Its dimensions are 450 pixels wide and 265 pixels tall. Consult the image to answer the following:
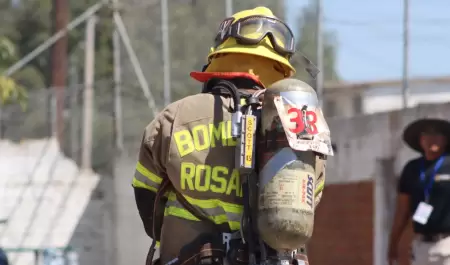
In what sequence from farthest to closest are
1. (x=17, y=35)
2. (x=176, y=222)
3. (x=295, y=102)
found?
(x=17, y=35), (x=176, y=222), (x=295, y=102)

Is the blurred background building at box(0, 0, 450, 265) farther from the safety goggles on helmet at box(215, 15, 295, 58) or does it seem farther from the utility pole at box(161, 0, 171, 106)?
the safety goggles on helmet at box(215, 15, 295, 58)

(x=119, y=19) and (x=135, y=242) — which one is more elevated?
(x=119, y=19)

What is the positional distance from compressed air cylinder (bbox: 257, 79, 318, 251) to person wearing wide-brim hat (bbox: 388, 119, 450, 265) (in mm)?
4361

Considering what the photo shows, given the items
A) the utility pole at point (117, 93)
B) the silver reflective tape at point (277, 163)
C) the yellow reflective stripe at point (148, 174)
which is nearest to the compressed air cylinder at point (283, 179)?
the silver reflective tape at point (277, 163)

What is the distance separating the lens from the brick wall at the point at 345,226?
35.6 feet

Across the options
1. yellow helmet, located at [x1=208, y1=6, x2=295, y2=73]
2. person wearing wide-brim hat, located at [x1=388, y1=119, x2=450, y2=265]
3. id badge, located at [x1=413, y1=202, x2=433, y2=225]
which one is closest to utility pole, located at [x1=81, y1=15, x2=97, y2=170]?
person wearing wide-brim hat, located at [x1=388, y1=119, x2=450, y2=265]

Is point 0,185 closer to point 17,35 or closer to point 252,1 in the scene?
point 252,1

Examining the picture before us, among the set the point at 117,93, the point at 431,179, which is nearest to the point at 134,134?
the point at 117,93

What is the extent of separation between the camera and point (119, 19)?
1464 centimetres

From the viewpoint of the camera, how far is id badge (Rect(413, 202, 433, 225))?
316 inches

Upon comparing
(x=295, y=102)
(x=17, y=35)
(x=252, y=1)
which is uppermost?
(x=17, y=35)

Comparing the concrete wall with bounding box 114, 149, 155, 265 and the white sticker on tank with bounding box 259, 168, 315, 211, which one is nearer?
the white sticker on tank with bounding box 259, 168, 315, 211

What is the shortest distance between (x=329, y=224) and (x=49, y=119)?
6229 millimetres

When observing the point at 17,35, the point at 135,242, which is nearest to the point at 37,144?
the point at 135,242
